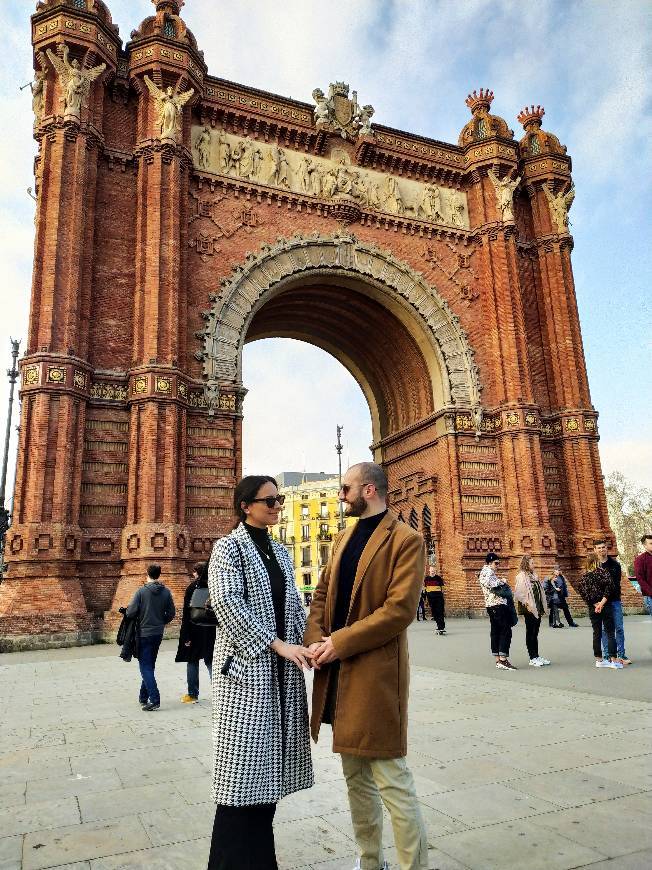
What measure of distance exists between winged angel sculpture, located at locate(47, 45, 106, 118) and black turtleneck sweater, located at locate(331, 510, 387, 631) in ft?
61.0

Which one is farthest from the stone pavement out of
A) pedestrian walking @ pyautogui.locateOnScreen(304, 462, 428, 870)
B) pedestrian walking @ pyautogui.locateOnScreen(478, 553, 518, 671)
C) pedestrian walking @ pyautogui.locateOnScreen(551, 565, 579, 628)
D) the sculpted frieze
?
the sculpted frieze

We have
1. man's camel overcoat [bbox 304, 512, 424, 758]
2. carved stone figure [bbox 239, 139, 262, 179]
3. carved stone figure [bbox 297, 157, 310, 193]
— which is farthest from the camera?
carved stone figure [bbox 297, 157, 310, 193]

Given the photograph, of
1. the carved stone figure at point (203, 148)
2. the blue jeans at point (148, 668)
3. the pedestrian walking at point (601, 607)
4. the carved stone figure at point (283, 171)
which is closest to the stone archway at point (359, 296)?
the carved stone figure at point (283, 171)

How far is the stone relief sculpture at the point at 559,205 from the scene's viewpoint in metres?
24.4

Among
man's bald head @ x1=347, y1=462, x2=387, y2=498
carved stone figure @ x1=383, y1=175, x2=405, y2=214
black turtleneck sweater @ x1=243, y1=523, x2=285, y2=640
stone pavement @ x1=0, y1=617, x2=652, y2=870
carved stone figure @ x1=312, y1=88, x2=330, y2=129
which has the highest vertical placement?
carved stone figure @ x1=312, y1=88, x2=330, y2=129

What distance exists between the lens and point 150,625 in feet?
25.1

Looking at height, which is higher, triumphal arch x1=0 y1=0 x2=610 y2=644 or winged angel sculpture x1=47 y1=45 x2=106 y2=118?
winged angel sculpture x1=47 y1=45 x2=106 y2=118

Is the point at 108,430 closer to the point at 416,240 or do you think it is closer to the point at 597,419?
the point at 416,240

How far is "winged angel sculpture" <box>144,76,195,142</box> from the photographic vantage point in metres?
18.6

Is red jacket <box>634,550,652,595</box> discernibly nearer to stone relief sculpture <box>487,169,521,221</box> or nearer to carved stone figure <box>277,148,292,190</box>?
carved stone figure <box>277,148,292,190</box>

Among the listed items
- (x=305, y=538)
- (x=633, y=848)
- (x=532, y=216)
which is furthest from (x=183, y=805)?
(x=305, y=538)

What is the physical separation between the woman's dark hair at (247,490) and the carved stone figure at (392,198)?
70.0ft

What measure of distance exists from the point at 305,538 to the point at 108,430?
58.9 m

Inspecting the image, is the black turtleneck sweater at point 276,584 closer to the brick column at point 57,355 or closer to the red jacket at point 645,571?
the red jacket at point 645,571
